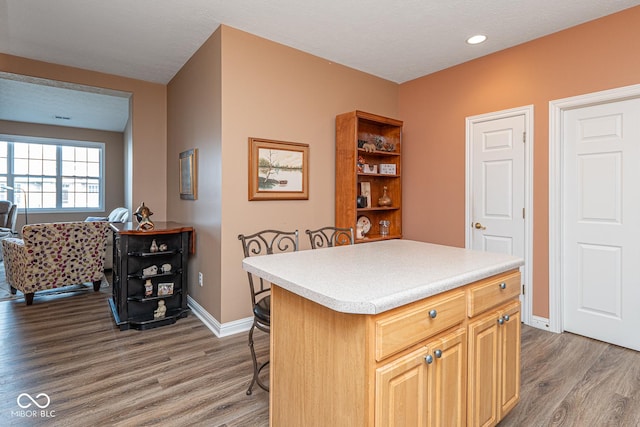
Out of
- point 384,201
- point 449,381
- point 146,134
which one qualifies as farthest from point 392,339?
point 146,134

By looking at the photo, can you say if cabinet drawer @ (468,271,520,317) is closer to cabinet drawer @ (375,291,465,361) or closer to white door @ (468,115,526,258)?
cabinet drawer @ (375,291,465,361)

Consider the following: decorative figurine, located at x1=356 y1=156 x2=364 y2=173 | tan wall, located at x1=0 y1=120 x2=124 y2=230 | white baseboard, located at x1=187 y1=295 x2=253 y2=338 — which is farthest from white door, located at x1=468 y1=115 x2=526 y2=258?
tan wall, located at x1=0 y1=120 x2=124 y2=230

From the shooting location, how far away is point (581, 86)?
2.79 metres

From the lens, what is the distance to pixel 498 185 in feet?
11.0

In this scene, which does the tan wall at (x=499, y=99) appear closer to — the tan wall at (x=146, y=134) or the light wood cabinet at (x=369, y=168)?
the light wood cabinet at (x=369, y=168)

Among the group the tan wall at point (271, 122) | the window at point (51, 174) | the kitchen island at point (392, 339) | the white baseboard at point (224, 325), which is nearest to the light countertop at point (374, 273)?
the kitchen island at point (392, 339)

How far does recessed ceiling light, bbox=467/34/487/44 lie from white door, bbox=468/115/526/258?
773 mm

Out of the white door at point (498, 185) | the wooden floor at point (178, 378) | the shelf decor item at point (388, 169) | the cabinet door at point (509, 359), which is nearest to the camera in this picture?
the cabinet door at point (509, 359)

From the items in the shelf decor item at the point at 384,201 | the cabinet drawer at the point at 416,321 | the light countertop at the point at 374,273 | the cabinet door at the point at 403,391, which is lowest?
the cabinet door at the point at 403,391

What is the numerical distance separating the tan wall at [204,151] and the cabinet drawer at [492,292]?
2121 mm

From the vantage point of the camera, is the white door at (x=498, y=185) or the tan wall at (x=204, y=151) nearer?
the tan wall at (x=204, y=151)

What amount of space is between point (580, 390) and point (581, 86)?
2.36 metres

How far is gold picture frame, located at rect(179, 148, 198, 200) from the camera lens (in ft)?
11.1

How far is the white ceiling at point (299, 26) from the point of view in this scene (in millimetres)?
2553
